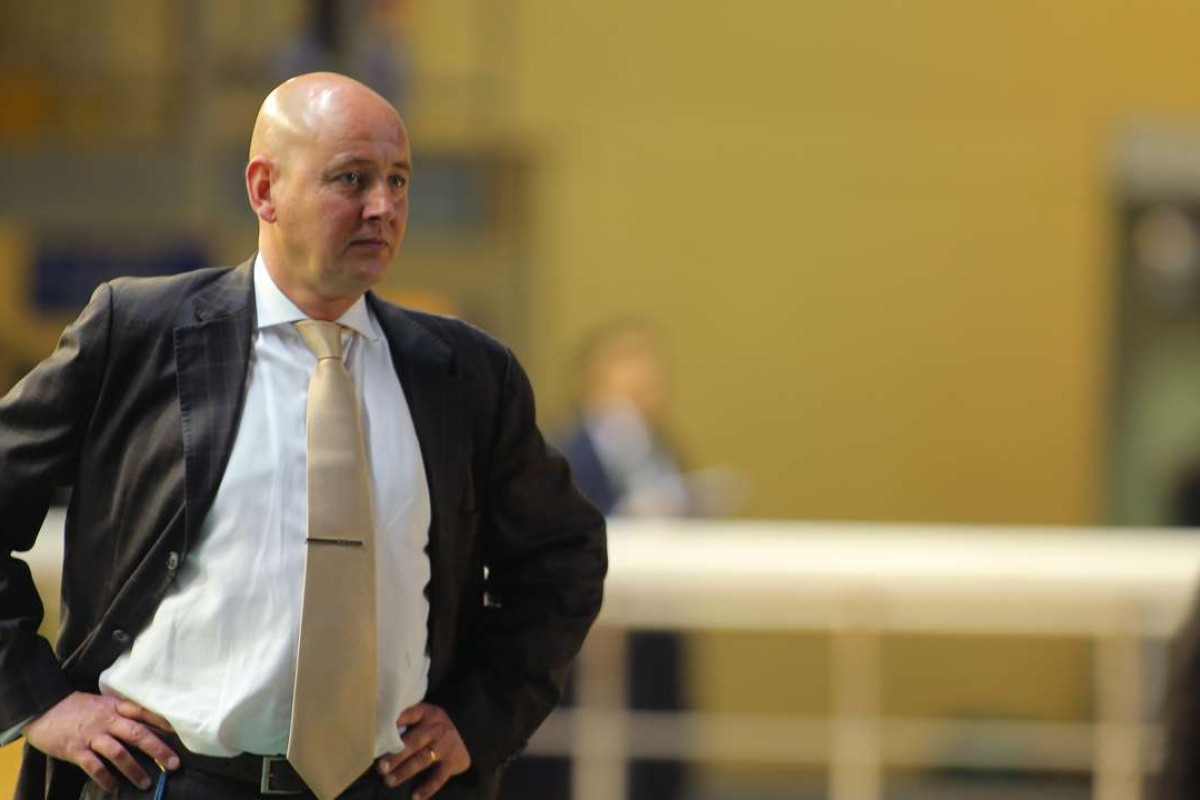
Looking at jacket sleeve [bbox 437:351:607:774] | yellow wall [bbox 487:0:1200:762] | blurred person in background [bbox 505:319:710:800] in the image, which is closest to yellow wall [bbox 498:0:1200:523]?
yellow wall [bbox 487:0:1200:762]

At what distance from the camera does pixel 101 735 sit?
86.9 inches

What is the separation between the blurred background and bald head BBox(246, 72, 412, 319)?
643 centimetres

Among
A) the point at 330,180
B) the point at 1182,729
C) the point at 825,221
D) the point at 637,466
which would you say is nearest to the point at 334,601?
the point at 330,180

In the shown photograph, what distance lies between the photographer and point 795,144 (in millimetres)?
9000

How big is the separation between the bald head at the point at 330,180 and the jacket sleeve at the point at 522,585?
285 mm

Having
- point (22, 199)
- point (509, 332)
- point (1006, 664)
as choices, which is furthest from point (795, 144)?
point (22, 199)

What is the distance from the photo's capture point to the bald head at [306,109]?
219 cm

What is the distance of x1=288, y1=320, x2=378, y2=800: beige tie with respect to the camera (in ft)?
7.12

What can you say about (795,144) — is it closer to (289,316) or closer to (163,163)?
(163,163)

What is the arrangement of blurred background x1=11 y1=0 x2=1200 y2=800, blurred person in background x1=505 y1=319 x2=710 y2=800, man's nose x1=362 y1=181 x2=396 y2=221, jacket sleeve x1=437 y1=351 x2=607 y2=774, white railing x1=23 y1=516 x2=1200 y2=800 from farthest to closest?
blurred background x1=11 y1=0 x2=1200 y2=800 < blurred person in background x1=505 y1=319 x2=710 y2=800 < white railing x1=23 y1=516 x2=1200 y2=800 < jacket sleeve x1=437 y1=351 x2=607 y2=774 < man's nose x1=362 y1=181 x2=396 y2=221

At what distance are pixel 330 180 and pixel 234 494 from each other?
0.33 meters

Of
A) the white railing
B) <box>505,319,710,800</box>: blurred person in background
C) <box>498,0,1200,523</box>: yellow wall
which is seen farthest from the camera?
<box>498,0,1200,523</box>: yellow wall

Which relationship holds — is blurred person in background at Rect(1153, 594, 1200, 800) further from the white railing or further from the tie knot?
the white railing

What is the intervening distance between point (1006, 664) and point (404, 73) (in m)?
3.48
